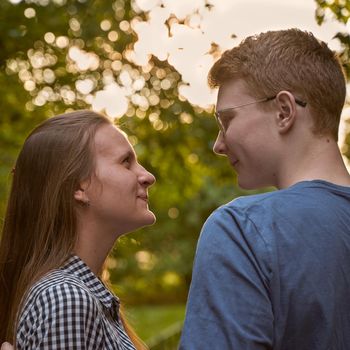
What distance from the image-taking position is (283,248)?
1721 millimetres

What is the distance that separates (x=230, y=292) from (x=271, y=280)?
93 mm

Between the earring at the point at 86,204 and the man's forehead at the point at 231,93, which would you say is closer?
the man's forehead at the point at 231,93

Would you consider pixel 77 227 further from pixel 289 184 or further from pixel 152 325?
pixel 152 325

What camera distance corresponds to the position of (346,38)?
116 inches

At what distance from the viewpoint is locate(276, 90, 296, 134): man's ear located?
1952 millimetres

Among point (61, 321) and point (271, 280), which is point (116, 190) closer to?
point (61, 321)

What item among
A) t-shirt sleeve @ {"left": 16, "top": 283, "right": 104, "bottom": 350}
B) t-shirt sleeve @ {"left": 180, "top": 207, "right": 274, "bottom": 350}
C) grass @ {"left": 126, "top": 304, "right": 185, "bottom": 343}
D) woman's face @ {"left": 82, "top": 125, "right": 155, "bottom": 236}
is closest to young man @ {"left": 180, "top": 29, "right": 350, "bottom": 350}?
t-shirt sleeve @ {"left": 180, "top": 207, "right": 274, "bottom": 350}

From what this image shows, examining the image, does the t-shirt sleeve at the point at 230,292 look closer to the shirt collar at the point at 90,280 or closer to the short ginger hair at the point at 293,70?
the short ginger hair at the point at 293,70

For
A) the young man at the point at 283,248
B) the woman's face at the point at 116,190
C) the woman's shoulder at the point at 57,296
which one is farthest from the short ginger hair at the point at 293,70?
the woman's shoulder at the point at 57,296

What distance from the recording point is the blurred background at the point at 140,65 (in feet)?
12.1

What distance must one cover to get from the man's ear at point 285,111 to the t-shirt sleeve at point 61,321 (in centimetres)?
74

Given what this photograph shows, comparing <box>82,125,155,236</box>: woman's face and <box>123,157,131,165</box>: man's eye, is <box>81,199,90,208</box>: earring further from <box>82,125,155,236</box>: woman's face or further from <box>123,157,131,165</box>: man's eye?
<box>123,157,131,165</box>: man's eye

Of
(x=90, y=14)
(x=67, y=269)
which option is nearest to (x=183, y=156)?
(x=90, y=14)

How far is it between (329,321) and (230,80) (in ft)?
2.39
